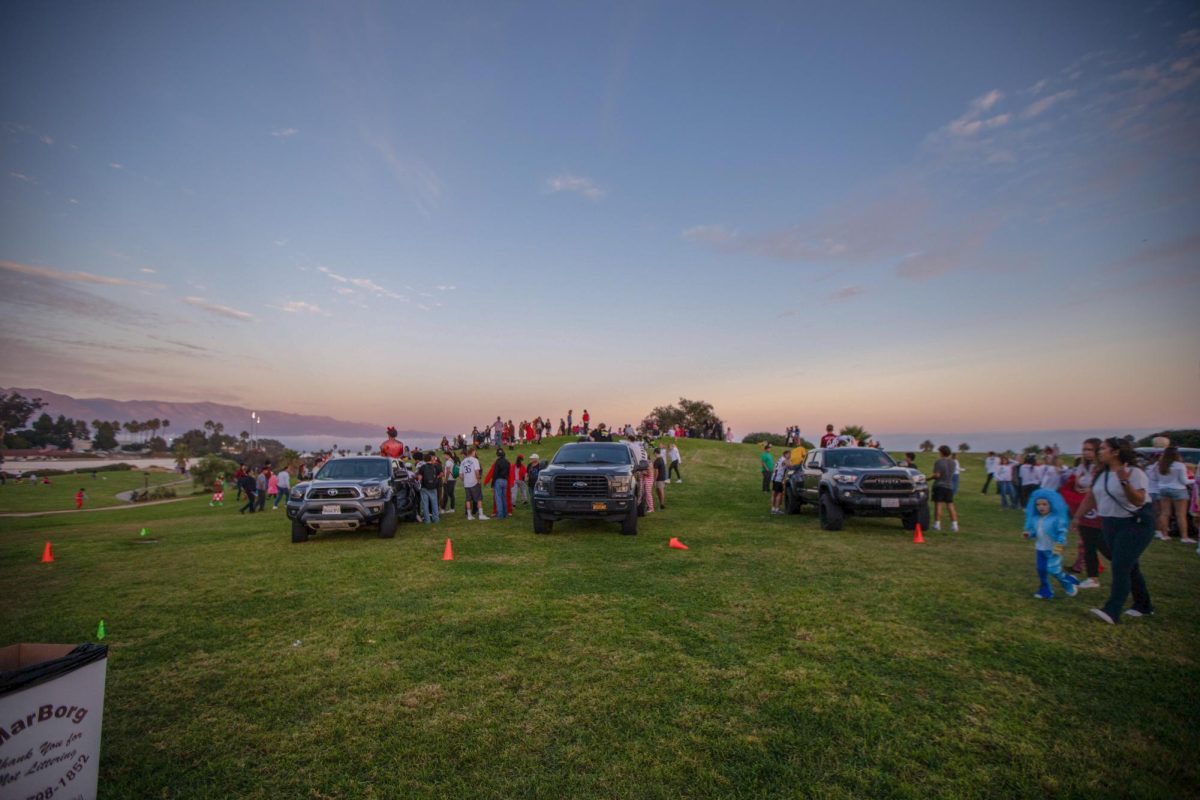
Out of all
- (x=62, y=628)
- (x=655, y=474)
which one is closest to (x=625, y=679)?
(x=62, y=628)

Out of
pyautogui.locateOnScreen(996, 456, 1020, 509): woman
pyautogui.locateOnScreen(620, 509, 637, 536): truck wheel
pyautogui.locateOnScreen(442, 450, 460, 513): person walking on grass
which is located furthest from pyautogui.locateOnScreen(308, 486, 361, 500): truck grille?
pyautogui.locateOnScreen(996, 456, 1020, 509): woman

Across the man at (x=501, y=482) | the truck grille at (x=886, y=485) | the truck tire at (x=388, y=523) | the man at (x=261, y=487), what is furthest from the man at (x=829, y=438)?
the man at (x=261, y=487)

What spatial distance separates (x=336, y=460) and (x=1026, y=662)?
40.3 feet

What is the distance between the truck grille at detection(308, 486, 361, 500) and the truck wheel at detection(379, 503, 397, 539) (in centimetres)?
78

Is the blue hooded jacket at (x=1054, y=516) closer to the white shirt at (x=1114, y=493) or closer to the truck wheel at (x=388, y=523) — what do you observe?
the white shirt at (x=1114, y=493)

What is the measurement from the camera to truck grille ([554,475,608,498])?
34.7 feet

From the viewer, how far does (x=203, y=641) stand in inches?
206

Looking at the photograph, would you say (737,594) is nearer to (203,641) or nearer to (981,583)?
(981,583)

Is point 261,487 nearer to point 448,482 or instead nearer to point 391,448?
point 391,448

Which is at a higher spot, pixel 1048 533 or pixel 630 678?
pixel 1048 533

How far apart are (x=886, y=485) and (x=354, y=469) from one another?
37.9 ft

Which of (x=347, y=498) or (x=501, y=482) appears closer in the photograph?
(x=347, y=498)

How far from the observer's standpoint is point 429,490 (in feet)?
43.8

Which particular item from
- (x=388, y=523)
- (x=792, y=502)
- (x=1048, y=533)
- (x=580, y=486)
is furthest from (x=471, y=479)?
(x=1048, y=533)
